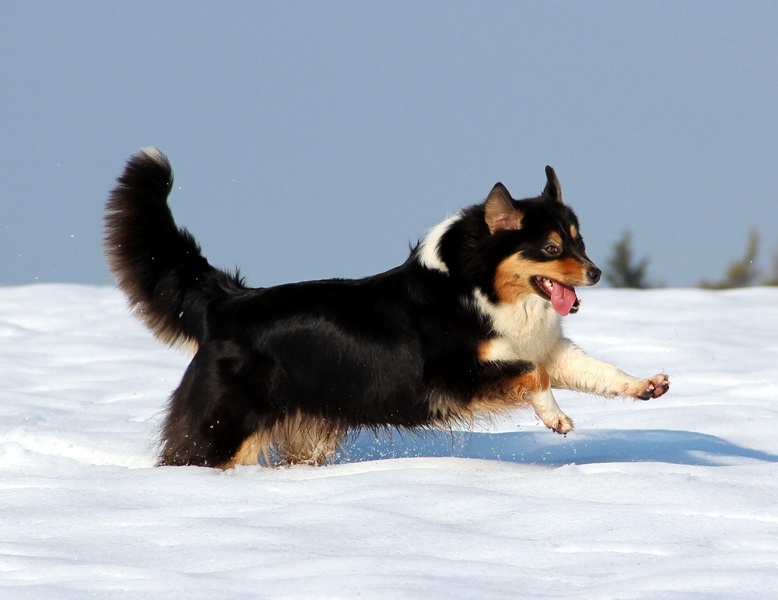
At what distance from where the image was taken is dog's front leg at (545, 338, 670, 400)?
512cm

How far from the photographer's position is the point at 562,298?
522 centimetres

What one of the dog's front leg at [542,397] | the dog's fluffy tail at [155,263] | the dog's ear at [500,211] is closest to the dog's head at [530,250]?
the dog's ear at [500,211]

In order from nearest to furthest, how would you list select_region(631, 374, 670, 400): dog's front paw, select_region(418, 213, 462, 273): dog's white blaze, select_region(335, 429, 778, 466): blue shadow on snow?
select_region(631, 374, 670, 400): dog's front paw < select_region(418, 213, 462, 273): dog's white blaze < select_region(335, 429, 778, 466): blue shadow on snow

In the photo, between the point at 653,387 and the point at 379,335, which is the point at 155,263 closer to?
the point at 379,335

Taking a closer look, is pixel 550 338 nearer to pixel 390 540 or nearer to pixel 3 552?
pixel 390 540

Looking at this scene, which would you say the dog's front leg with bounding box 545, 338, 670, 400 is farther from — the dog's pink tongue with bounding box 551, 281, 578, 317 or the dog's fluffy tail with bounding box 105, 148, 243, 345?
the dog's fluffy tail with bounding box 105, 148, 243, 345

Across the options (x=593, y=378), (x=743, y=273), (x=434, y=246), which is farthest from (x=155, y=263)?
(x=743, y=273)

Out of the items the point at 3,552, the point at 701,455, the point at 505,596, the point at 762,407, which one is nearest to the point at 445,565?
the point at 505,596

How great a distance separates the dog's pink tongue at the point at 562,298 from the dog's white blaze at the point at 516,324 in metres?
0.07

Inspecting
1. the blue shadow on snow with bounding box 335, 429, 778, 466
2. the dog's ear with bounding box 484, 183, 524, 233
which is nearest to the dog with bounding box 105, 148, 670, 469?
the dog's ear with bounding box 484, 183, 524, 233

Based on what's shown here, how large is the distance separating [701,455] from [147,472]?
10.00 feet

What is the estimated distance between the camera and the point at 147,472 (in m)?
4.96

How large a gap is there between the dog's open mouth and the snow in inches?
30.4

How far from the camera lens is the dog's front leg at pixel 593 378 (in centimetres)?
512
